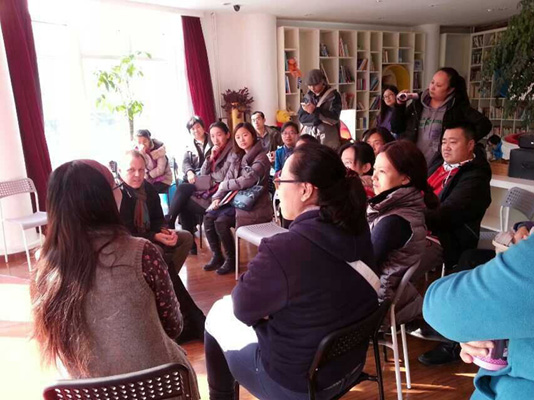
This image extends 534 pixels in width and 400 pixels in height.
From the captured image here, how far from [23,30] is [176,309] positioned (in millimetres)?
4466

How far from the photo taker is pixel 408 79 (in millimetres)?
8227

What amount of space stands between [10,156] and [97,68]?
1.99 meters

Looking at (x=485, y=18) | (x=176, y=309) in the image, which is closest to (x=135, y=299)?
(x=176, y=309)

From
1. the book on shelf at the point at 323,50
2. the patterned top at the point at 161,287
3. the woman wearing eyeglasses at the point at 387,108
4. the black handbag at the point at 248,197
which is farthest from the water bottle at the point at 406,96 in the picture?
the book on shelf at the point at 323,50

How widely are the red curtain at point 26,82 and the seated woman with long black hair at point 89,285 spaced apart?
361 cm

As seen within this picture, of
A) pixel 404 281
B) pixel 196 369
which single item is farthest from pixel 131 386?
pixel 196 369

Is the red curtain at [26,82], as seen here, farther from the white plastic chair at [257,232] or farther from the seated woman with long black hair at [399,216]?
the seated woman with long black hair at [399,216]

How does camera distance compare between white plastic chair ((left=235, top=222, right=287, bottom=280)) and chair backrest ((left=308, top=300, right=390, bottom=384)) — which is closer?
chair backrest ((left=308, top=300, right=390, bottom=384))

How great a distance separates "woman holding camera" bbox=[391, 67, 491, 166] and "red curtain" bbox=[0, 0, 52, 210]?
3744 millimetres

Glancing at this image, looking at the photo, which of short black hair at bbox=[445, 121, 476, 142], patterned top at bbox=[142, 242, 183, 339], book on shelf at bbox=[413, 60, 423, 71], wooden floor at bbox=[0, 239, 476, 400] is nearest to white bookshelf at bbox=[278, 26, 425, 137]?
book on shelf at bbox=[413, 60, 423, 71]

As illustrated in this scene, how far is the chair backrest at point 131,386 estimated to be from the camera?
1.02m

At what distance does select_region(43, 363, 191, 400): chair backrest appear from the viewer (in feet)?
3.35

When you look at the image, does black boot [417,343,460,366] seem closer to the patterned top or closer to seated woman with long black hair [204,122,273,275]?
the patterned top

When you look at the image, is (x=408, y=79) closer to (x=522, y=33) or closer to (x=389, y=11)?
(x=389, y=11)
